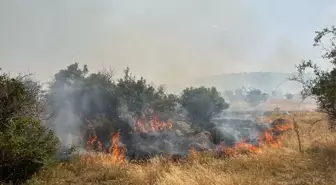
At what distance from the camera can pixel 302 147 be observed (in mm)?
11859

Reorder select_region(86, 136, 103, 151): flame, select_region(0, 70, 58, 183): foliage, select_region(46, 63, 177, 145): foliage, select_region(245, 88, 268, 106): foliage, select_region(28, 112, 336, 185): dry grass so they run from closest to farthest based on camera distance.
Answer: select_region(0, 70, 58, 183): foliage, select_region(28, 112, 336, 185): dry grass, select_region(86, 136, 103, 151): flame, select_region(46, 63, 177, 145): foliage, select_region(245, 88, 268, 106): foliage

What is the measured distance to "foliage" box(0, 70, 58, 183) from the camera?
8.00 metres

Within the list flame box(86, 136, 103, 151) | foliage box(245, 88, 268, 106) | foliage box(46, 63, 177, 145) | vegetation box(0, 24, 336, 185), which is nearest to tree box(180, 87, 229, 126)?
foliage box(46, 63, 177, 145)

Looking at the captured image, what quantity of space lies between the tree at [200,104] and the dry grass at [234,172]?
15.0 m

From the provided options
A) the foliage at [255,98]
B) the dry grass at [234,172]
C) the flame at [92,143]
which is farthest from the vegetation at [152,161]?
the foliage at [255,98]

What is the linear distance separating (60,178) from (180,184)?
163 inches

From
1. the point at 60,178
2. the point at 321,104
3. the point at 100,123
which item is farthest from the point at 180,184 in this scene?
the point at 100,123

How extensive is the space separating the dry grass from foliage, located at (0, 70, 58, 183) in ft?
1.77

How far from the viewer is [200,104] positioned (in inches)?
1087

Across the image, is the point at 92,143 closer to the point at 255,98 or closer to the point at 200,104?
the point at 200,104

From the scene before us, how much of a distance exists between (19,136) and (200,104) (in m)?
20.6

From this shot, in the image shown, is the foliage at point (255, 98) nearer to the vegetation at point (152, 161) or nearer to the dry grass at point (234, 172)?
the vegetation at point (152, 161)

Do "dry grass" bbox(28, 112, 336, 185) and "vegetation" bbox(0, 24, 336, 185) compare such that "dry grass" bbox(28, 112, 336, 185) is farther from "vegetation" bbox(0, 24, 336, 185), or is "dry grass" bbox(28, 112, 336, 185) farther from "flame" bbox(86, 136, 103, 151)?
"flame" bbox(86, 136, 103, 151)

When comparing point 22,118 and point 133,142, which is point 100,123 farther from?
point 22,118
